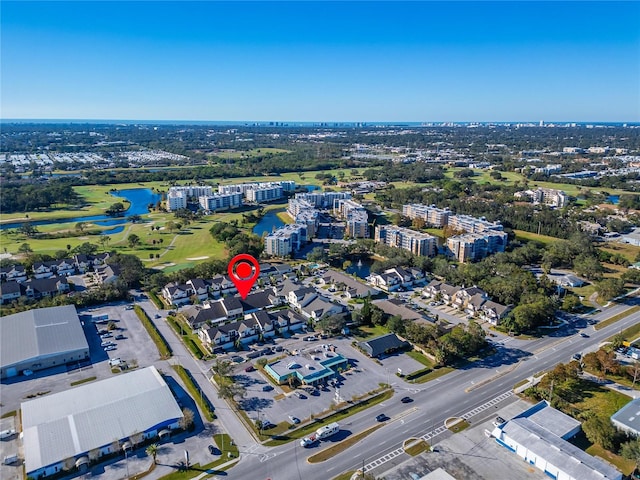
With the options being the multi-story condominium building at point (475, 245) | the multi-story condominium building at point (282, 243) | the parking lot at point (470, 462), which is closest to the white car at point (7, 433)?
the parking lot at point (470, 462)

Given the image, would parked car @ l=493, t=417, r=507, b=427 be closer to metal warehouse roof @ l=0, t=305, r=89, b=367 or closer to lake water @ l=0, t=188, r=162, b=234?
metal warehouse roof @ l=0, t=305, r=89, b=367

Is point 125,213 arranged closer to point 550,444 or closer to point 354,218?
point 354,218

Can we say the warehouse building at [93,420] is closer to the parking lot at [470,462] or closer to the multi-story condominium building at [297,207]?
the parking lot at [470,462]

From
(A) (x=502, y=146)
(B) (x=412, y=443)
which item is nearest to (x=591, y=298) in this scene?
(B) (x=412, y=443)

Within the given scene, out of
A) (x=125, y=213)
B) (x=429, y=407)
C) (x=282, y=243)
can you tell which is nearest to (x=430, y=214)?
(x=282, y=243)

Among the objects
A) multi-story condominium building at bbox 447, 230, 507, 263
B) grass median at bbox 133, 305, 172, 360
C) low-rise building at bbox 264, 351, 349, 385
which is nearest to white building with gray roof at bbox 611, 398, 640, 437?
low-rise building at bbox 264, 351, 349, 385

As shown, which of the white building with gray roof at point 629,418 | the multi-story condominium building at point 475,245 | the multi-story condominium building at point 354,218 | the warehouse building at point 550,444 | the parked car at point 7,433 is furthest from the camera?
the multi-story condominium building at point 354,218
